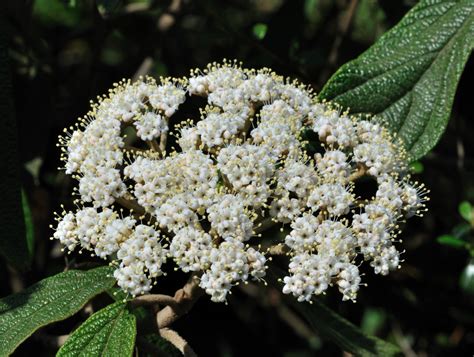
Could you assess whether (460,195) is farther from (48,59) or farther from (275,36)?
(48,59)

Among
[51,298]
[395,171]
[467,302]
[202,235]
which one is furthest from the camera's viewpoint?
[467,302]

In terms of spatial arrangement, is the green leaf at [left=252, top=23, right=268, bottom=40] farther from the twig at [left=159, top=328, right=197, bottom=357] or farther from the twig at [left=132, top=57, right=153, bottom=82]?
the twig at [left=159, top=328, right=197, bottom=357]

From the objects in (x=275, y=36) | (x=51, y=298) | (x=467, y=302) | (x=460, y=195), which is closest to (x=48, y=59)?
(x=275, y=36)

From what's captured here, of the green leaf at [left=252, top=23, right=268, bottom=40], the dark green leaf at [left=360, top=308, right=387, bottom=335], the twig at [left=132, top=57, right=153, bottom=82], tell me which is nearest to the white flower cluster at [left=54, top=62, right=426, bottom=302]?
the green leaf at [left=252, top=23, right=268, bottom=40]

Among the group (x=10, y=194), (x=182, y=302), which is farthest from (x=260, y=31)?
(x=182, y=302)

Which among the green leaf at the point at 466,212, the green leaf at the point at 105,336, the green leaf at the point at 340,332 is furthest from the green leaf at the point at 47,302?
the green leaf at the point at 466,212

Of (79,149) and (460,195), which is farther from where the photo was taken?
(460,195)
